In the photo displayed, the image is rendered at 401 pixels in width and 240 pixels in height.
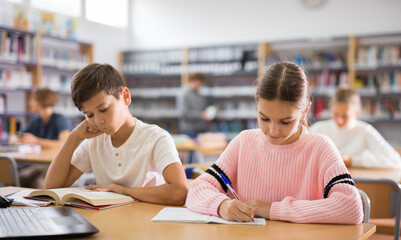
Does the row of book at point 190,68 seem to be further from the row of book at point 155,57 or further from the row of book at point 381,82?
the row of book at point 381,82

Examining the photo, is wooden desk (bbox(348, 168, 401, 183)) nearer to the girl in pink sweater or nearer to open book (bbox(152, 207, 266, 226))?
the girl in pink sweater

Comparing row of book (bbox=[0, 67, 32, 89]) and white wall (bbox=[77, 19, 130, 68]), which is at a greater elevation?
white wall (bbox=[77, 19, 130, 68])

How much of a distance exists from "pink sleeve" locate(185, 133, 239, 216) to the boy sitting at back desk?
1.52 meters

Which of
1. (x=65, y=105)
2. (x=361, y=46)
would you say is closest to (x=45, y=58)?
(x=65, y=105)

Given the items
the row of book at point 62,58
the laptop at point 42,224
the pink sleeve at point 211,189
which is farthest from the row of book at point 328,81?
the laptop at point 42,224

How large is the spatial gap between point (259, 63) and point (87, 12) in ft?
10.1

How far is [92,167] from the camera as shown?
1892 mm

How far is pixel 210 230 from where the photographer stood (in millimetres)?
1186

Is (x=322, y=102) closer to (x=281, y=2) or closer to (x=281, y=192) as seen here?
(x=281, y=2)

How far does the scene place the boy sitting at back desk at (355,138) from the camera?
115 inches

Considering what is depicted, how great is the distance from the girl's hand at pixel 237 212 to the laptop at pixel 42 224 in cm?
38

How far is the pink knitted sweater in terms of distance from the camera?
1.28 m

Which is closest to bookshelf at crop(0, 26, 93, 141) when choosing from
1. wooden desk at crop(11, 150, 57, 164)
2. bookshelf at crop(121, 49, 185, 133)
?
bookshelf at crop(121, 49, 185, 133)

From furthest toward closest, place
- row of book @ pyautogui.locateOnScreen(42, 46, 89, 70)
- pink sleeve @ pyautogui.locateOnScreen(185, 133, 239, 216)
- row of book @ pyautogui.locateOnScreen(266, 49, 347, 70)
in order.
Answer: row of book @ pyautogui.locateOnScreen(42, 46, 89, 70) → row of book @ pyautogui.locateOnScreen(266, 49, 347, 70) → pink sleeve @ pyautogui.locateOnScreen(185, 133, 239, 216)
